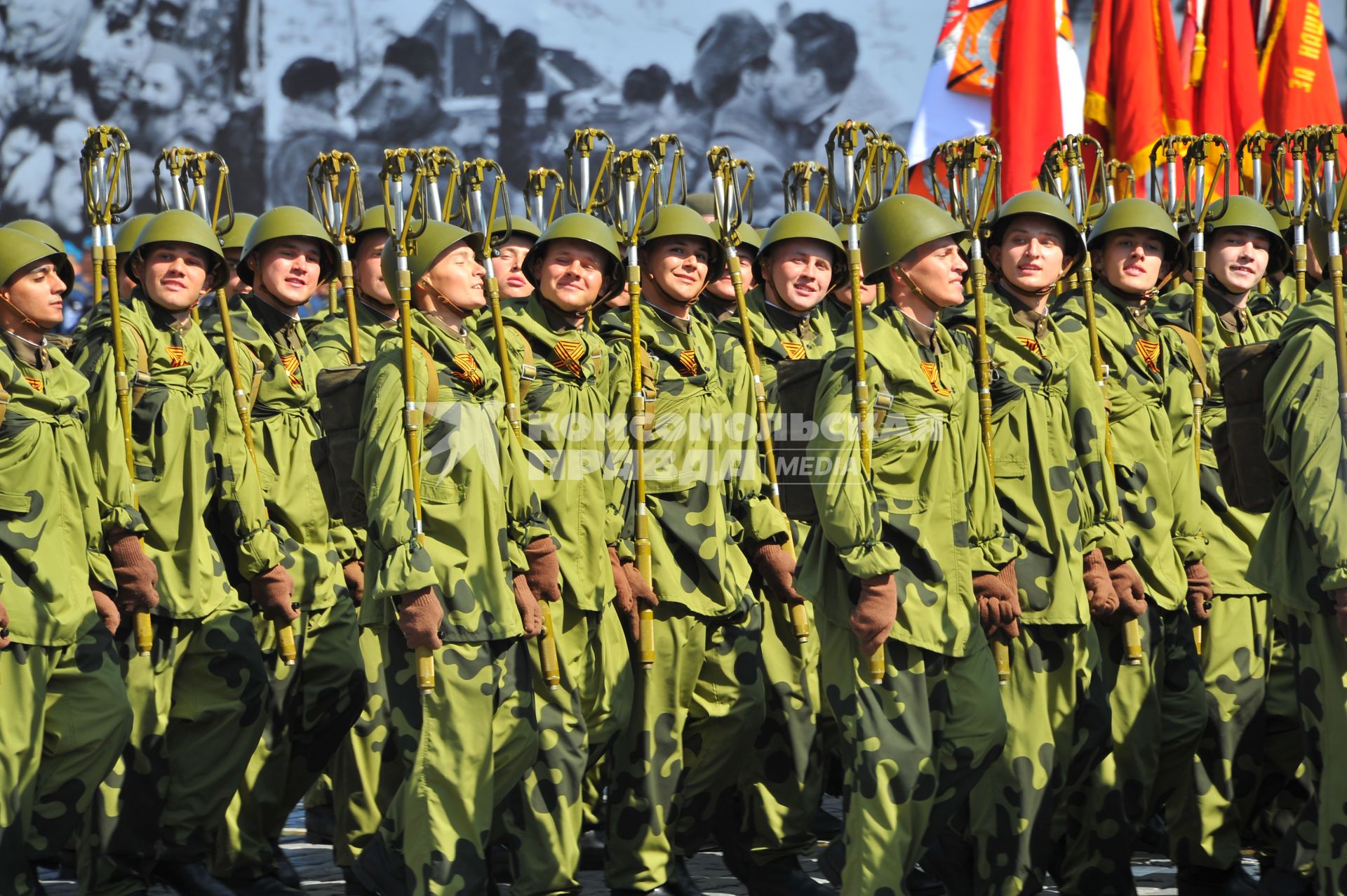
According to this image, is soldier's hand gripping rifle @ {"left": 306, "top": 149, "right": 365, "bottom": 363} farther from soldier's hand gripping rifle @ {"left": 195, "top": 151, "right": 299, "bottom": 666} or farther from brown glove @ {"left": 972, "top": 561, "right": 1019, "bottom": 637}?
brown glove @ {"left": 972, "top": 561, "right": 1019, "bottom": 637}

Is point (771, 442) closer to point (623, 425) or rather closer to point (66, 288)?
point (623, 425)

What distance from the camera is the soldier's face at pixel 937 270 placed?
21.3 feet

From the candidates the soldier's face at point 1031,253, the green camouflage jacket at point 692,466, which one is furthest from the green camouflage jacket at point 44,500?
the soldier's face at point 1031,253

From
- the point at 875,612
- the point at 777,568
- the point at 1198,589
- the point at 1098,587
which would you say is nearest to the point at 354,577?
the point at 777,568

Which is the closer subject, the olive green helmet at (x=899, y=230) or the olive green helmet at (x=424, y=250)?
the olive green helmet at (x=899, y=230)

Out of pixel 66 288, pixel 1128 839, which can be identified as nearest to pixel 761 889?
pixel 1128 839

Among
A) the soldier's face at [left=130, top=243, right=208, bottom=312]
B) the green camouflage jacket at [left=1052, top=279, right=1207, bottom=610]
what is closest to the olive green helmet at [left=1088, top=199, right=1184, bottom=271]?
the green camouflage jacket at [left=1052, top=279, right=1207, bottom=610]

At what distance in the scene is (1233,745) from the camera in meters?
7.52

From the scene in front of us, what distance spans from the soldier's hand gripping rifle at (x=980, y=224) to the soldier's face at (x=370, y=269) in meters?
2.50

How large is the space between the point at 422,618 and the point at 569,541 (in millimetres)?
1210

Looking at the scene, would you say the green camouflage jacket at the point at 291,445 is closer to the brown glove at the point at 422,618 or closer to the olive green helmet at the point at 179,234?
the olive green helmet at the point at 179,234

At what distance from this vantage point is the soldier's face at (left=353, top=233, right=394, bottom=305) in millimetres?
8586

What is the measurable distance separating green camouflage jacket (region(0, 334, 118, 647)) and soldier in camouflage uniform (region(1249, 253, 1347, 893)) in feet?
12.4

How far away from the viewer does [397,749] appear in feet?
21.0
